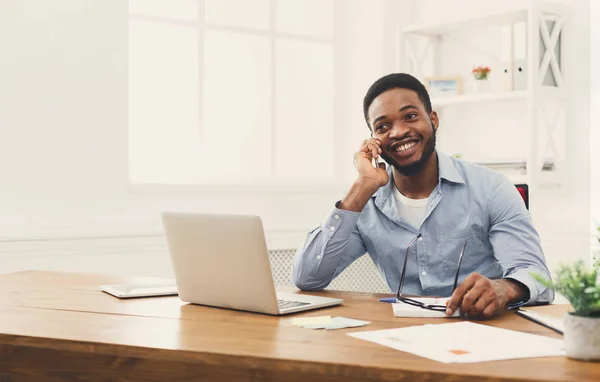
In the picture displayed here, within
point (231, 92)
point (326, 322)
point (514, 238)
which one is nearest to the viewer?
point (326, 322)

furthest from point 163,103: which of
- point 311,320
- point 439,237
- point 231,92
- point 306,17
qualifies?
point 311,320

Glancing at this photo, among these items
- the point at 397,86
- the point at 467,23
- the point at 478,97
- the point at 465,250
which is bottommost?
the point at 465,250

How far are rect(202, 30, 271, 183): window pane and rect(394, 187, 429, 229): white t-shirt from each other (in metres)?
1.69

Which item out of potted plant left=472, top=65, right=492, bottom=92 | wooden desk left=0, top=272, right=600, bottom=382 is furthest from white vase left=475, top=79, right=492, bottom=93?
wooden desk left=0, top=272, right=600, bottom=382

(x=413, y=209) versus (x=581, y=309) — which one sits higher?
(x=413, y=209)

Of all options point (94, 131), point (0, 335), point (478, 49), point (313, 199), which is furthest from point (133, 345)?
point (478, 49)

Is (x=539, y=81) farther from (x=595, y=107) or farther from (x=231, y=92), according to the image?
(x=231, y=92)

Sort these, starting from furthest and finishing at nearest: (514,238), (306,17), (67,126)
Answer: (306,17), (67,126), (514,238)

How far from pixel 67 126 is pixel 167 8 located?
0.82m

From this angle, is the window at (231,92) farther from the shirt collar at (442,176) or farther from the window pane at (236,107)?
the shirt collar at (442,176)

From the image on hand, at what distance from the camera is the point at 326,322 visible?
167 cm

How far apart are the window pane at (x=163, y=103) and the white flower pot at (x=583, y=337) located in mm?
2672

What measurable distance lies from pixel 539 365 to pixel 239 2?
3.07 metres

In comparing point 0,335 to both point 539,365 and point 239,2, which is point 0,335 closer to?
point 539,365
